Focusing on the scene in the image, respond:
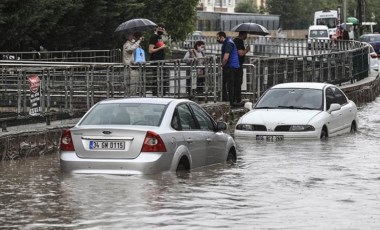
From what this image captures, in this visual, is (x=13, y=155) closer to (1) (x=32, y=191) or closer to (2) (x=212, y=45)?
(1) (x=32, y=191)

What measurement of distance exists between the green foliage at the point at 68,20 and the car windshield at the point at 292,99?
9.64 m

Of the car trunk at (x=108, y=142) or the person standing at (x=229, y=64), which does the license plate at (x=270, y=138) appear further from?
the car trunk at (x=108, y=142)

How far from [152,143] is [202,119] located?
7.32 feet

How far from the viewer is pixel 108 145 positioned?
15.0 meters

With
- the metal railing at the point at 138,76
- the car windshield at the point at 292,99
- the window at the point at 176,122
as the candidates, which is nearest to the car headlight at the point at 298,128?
the car windshield at the point at 292,99

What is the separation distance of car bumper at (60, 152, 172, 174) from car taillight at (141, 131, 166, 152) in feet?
0.22

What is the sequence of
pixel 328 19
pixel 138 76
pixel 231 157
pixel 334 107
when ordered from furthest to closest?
pixel 328 19 < pixel 138 76 < pixel 334 107 < pixel 231 157

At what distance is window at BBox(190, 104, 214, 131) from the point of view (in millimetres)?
16812

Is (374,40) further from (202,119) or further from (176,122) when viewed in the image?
(176,122)

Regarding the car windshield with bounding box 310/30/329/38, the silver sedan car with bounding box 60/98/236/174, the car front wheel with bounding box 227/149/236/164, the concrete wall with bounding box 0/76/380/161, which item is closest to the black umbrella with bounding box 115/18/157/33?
the concrete wall with bounding box 0/76/380/161

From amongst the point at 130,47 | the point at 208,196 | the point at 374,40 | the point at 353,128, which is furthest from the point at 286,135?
the point at 374,40

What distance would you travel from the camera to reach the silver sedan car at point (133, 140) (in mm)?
14898

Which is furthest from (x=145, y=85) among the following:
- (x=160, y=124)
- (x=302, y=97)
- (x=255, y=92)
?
(x=160, y=124)

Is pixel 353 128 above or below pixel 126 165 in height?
below
